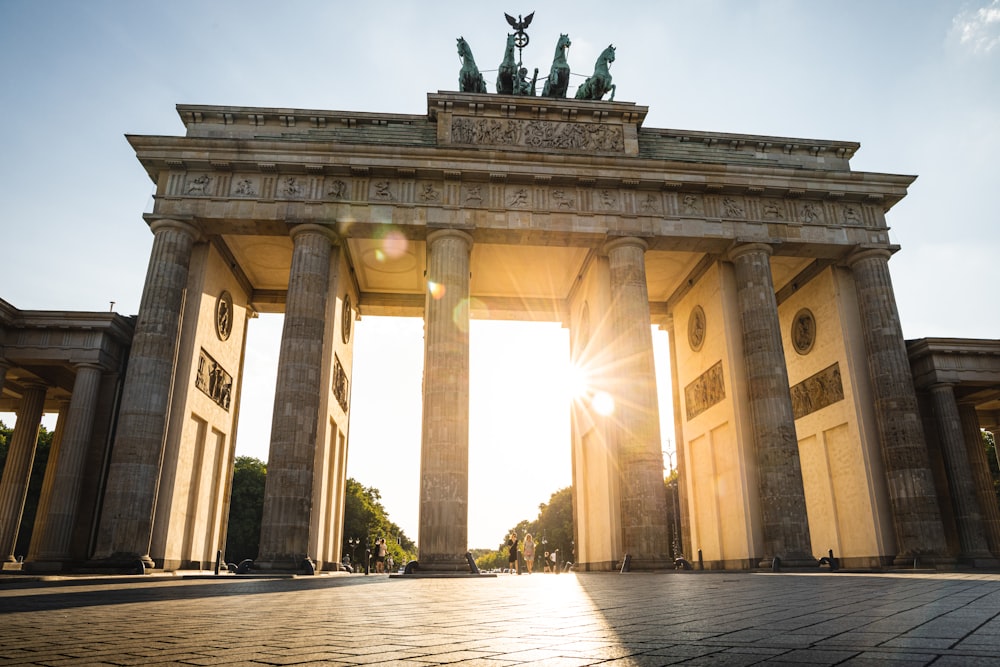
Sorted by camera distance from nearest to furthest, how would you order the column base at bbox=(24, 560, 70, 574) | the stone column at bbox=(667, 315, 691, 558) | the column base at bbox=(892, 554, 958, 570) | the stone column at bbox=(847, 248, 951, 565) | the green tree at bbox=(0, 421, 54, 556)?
the column base at bbox=(24, 560, 70, 574) < the column base at bbox=(892, 554, 958, 570) < the stone column at bbox=(847, 248, 951, 565) < the stone column at bbox=(667, 315, 691, 558) < the green tree at bbox=(0, 421, 54, 556)

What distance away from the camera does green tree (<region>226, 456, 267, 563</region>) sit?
184 ft

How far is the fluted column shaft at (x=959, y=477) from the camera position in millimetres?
21422

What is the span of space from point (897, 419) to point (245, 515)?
171 feet

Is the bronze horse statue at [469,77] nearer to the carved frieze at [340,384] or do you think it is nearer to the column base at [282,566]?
the carved frieze at [340,384]

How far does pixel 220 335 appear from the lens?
80.3 ft

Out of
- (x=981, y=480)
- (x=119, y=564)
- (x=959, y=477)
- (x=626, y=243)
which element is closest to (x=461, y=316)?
(x=626, y=243)

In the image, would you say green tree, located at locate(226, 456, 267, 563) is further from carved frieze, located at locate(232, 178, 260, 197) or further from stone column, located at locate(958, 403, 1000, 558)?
stone column, located at locate(958, 403, 1000, 558)

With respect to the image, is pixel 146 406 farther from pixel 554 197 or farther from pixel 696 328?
pixel 696 328

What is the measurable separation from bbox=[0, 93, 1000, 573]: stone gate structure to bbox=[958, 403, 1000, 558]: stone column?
0.62ft

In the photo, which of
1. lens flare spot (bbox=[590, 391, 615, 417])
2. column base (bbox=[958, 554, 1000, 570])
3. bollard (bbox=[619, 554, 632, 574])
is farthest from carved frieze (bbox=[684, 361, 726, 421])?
column base (bbox=[958, 554, 1000, 570])

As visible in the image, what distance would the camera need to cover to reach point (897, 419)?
21.8 metres

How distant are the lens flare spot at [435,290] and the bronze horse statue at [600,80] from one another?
36.1 feet

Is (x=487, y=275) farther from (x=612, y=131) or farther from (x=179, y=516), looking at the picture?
(x=179, y=516)

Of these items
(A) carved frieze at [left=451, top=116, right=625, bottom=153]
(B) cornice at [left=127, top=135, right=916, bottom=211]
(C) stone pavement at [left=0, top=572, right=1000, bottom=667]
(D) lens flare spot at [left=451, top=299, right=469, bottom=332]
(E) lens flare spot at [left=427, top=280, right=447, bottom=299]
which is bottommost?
(C) stone pavement at [left=0, top=572, right=1000, bottom=667]
